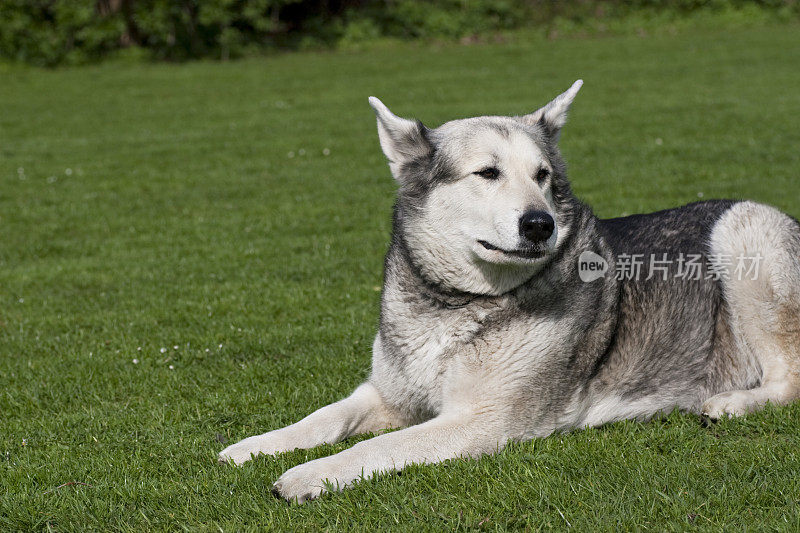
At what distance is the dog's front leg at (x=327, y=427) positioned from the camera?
4910 mm

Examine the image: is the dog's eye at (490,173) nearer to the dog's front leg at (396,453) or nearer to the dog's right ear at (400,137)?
the dog's right ear at (400,137)

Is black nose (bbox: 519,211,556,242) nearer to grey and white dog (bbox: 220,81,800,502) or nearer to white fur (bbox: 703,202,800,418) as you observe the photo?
grey and white dog (bbox: 220,81,800,502)

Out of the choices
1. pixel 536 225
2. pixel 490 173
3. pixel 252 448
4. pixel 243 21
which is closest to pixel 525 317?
pixel 536 225

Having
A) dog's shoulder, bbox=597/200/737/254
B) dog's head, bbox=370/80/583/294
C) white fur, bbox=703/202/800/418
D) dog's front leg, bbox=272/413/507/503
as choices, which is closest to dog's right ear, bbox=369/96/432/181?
dog's head, bbox=370/80/583/294

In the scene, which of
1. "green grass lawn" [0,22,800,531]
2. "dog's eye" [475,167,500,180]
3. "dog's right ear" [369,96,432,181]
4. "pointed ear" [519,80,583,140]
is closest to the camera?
"green grass lawn" [0,22,800,531]

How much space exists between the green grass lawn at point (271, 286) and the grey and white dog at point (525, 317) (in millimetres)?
188

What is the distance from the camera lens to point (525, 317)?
490 cm

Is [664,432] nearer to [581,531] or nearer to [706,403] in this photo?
[706,403]

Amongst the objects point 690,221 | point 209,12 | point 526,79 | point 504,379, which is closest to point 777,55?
point 526,79

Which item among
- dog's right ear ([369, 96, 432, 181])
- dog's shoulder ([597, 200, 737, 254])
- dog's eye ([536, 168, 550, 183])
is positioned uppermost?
dog's right ear ([369, 96, 432, 181])

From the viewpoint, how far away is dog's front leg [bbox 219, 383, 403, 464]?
4.91 m

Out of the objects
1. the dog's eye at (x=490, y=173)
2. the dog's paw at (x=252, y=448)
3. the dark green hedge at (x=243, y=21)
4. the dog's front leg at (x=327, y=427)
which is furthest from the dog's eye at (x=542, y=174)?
the dark green hedge at (x=243, y=21)

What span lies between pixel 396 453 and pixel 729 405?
6.84 ft

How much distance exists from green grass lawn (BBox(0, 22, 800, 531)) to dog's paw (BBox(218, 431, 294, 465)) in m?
0.09
